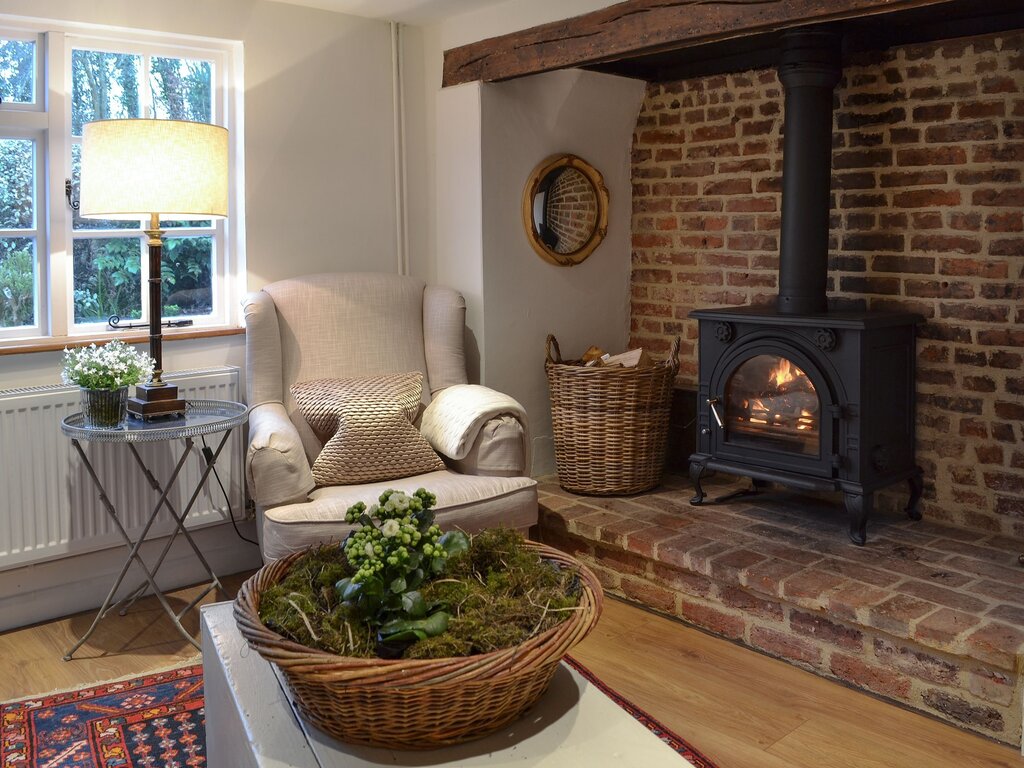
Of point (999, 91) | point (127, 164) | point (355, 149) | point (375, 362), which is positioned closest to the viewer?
point (127, 164)

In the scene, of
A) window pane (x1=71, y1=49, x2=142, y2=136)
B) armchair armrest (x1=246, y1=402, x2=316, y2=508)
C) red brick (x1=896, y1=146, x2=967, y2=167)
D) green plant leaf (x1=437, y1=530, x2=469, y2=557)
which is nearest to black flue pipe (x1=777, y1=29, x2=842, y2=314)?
red brick (x1=896, y1=146, x2=967, y2=167)

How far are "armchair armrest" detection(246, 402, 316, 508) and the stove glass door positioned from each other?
150cm

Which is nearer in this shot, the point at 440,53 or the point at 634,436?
the point at 634,436

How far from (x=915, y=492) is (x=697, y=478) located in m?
0.75

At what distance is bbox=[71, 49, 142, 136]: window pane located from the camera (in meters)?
3.33

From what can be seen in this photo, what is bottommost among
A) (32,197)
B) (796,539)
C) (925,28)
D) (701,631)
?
(701,631)

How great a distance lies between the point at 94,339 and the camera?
3355 mm

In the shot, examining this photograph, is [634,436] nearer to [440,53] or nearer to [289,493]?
[289,493]

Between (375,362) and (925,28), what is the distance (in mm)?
2229

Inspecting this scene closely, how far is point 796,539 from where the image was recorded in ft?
10.7

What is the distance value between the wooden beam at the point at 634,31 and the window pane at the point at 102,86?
3.92 ft

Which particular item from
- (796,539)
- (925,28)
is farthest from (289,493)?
(925,28)

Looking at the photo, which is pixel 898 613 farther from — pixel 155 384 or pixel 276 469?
pixel 155 384

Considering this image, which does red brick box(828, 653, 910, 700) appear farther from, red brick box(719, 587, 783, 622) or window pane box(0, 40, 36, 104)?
window pane box(0, 40, 36, 104)
